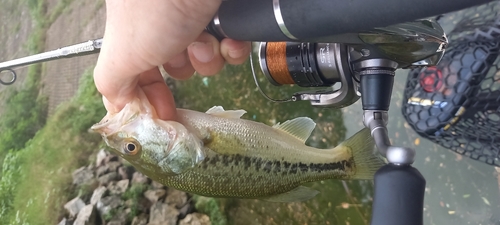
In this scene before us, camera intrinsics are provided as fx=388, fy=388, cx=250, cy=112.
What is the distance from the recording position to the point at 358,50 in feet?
2.51

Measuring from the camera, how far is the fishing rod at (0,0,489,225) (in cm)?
45

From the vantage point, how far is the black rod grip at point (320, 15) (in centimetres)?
40

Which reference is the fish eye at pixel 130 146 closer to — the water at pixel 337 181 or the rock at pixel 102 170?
the water at pixel 337 181

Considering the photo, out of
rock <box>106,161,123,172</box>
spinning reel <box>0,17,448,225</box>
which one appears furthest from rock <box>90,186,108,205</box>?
spinning reel <box>0,17,448,225</box>

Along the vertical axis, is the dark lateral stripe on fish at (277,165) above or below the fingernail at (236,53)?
below

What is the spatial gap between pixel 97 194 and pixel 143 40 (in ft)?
5.80

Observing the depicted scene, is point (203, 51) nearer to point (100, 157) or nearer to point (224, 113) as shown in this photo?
point (224, 113)

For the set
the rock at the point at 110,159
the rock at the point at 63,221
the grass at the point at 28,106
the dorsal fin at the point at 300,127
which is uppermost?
the dorsal fin at the point at 300,127

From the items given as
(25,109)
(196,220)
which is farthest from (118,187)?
(25,109)

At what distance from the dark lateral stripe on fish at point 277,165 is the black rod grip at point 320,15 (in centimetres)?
35

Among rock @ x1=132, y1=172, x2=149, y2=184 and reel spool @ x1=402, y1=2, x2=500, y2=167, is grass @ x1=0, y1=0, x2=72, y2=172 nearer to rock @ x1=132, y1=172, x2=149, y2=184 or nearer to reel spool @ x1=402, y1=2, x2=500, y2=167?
rock @ x1=132, y1=172, x2=149, y2=184

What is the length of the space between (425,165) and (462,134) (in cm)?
27

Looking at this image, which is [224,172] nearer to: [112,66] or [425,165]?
[112,66]

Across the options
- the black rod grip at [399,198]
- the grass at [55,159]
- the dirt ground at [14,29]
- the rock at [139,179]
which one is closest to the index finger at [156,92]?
the black rod grip at [399,198]
